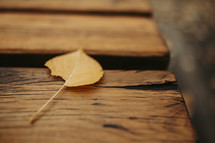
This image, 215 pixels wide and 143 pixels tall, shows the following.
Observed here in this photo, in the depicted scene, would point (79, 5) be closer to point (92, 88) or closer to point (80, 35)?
point (80, 35)

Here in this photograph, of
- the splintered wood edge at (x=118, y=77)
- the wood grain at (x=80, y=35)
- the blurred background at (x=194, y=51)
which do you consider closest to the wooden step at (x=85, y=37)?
the wood grain at (x=80, y=35)

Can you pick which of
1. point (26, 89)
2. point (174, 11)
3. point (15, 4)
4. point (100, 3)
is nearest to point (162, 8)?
point (174, 11)

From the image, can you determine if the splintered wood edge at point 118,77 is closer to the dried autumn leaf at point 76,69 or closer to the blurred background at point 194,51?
the dried autumn leaf at point 76,69

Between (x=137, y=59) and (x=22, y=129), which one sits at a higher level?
(x=137, y=59)

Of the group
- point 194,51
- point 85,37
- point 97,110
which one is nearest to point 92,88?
point 97,110

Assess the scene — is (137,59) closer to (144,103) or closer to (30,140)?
(144,103)

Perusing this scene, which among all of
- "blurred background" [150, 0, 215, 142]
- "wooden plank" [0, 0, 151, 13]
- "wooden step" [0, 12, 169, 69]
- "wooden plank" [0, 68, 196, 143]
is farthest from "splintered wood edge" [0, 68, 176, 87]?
"blurred background" [150, 0, 215, 142]
